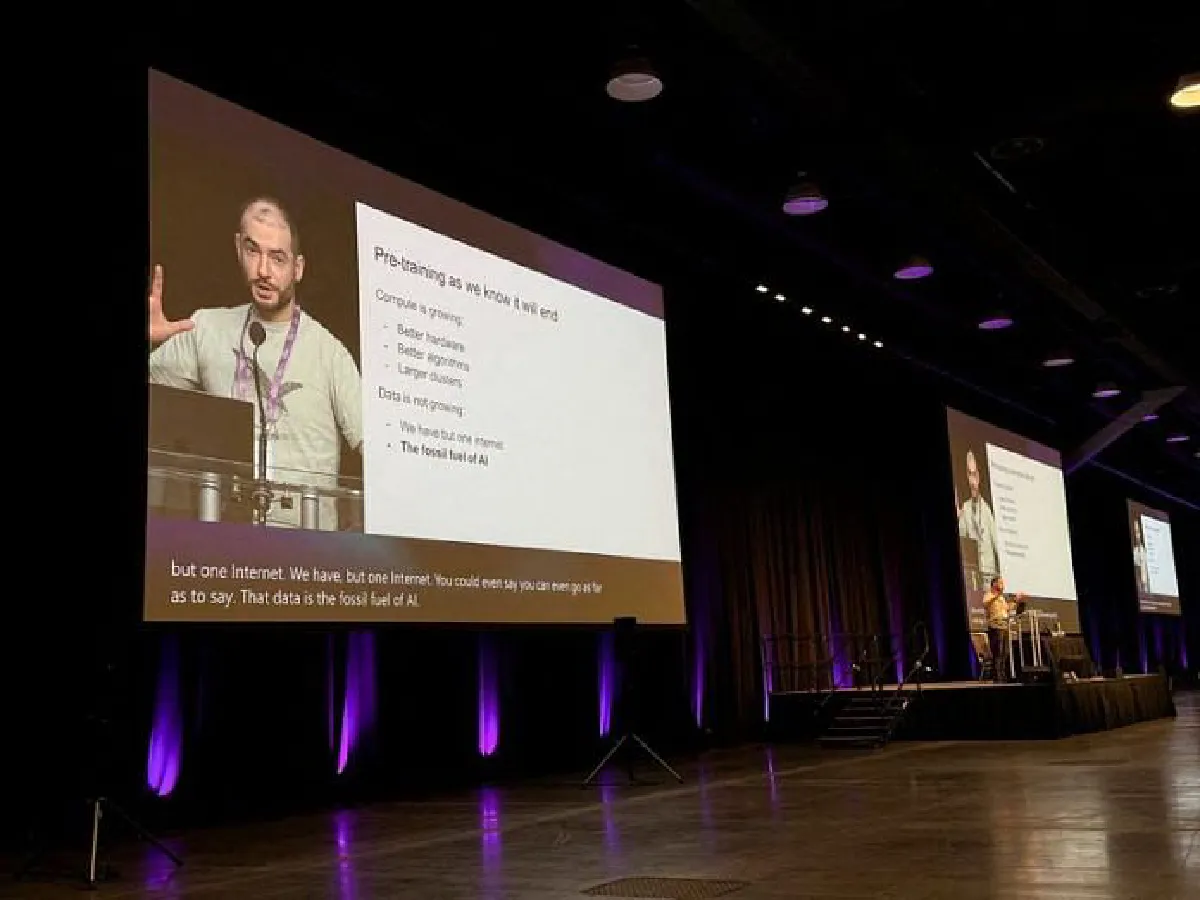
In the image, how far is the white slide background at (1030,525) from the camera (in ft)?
51.6

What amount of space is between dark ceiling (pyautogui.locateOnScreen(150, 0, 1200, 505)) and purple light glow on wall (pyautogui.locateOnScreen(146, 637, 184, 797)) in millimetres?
3084

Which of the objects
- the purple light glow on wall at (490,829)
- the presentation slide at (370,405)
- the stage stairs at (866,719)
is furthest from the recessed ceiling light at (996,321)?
the purple light glow on wall at (490,829)

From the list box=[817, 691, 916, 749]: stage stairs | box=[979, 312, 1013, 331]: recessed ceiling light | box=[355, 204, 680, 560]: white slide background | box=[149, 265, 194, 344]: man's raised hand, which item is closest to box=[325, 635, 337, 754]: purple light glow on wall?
box=[355, 204, 680, 560]: white slide background

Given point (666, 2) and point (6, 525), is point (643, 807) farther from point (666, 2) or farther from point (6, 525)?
point (666, 2)

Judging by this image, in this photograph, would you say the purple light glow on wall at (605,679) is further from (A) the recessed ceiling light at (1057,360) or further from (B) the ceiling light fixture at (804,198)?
(A) the recessed ceiling light at (1057,360)

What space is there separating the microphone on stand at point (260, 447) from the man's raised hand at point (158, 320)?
445 millimetres

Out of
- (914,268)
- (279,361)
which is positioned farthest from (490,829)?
(914,268)

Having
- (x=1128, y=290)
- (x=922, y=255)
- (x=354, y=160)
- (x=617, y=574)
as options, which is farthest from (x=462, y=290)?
(x=1128, y=290)

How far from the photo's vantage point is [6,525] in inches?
234

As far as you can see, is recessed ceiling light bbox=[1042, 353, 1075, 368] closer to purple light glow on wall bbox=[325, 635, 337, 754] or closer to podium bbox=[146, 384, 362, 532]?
purple light glow on wall bbox=[325, 635, 337, 754]

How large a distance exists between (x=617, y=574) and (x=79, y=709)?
367 centimetres

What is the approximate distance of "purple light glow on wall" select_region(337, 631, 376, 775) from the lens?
7.67 meters

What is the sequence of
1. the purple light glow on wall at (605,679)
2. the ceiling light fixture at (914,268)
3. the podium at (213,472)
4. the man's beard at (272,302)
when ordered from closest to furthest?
1. the podium at (213,472)
2. the man's beard at (272,302)
3. the purple light glow on wall at (605,679)
4. the ceiling light fixture at (914,268)

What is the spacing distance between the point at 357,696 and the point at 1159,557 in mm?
20595
